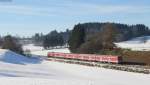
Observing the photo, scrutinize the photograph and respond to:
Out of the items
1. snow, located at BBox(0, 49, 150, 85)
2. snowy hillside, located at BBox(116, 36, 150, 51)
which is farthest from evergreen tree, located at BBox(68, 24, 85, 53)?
snow, located at BBox(0, 49, 150, 85)

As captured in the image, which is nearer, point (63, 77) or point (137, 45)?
point (63, 77)

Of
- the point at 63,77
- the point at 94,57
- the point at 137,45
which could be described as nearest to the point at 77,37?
the point at 94,57

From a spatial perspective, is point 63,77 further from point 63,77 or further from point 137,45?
point 137,45

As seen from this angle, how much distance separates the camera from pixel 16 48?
12181 centimetres

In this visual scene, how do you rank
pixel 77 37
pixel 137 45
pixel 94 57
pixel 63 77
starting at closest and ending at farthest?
pixel 63 77
pixel 94 57
pixel 77 37
pixel 137 45

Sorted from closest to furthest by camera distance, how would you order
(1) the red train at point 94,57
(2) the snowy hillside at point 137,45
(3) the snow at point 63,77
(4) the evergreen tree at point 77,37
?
(3) the snow at point 63,77
(1) the red train at point 94,57
(4) the evergreen tree at point 77,37
(2) the snowy hillside at point 137,45

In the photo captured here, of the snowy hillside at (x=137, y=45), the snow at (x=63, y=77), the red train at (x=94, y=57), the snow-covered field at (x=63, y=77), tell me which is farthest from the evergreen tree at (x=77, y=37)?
the snow at (x=63, y=77)

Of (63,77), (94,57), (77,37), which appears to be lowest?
(63,77)

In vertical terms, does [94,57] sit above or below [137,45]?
below

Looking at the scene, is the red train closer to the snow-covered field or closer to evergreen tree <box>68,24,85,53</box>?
evergreen tree <box>68,24,85,53</box>

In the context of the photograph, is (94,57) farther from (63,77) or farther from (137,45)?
(137,45)

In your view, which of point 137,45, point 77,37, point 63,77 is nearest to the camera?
point 63,77

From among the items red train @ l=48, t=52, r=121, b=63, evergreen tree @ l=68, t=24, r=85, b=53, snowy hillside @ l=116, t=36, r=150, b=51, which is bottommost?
red train @ l=48, t=52, r=121, b=63

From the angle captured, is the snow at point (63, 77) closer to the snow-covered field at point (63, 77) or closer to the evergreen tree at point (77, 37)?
the snow-covered field at point (63, 77)
